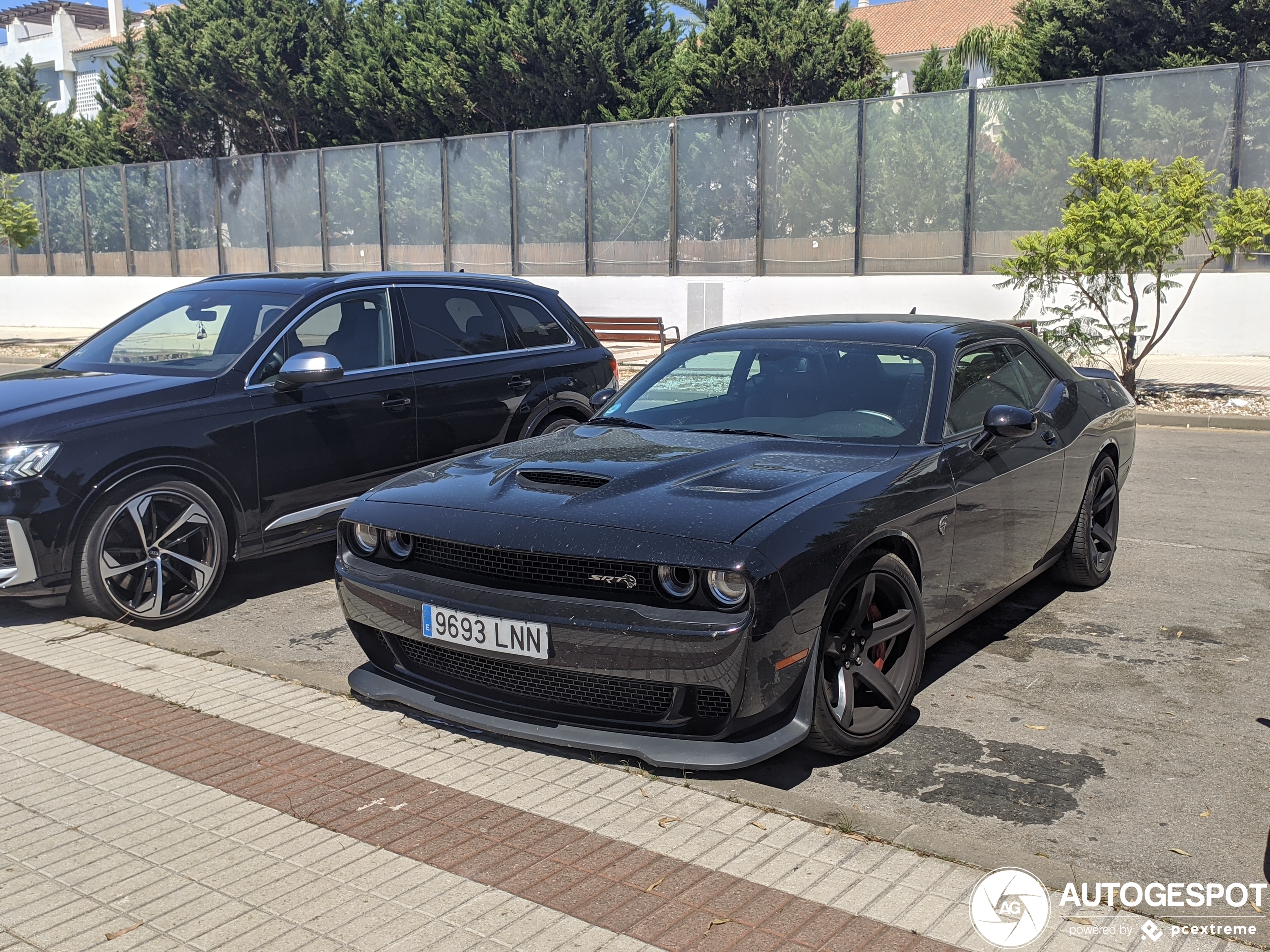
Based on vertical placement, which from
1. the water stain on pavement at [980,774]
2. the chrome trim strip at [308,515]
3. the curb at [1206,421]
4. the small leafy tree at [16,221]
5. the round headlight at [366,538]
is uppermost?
the small leafy tree at [16,221]

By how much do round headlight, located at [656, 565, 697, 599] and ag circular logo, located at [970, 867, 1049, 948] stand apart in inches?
47.1

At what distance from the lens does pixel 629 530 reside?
3797 millimetres

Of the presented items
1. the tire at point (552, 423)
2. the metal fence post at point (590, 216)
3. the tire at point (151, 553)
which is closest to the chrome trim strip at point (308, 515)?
the tire at point (151, 553)

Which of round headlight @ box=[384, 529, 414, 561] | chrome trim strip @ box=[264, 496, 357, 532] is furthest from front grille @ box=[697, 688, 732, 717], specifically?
chrome trim strip @ box=[264, 496, 357, 532]

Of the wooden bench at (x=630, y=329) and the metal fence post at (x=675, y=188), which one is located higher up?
the metal fence post at (x=675, y=188)

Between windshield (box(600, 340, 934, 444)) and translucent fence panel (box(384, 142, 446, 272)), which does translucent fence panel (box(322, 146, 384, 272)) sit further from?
windshield (box(600, 340, 934, 444))

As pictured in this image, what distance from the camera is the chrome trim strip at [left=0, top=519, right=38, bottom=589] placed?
5484mm

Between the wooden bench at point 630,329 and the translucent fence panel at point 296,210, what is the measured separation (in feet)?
44.0

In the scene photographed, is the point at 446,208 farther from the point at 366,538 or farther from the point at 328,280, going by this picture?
the point at 366,538

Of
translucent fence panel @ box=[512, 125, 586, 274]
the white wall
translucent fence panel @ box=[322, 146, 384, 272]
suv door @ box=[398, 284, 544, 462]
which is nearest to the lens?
suv door @ box=[398, 284, 544, 462]

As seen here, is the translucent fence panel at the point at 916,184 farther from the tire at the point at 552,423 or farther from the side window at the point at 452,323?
the side window at the point at 452,323

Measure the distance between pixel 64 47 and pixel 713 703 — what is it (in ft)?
275

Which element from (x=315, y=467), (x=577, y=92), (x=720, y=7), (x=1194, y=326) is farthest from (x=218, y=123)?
(x=315, y=467)

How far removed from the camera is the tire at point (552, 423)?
8.00m
